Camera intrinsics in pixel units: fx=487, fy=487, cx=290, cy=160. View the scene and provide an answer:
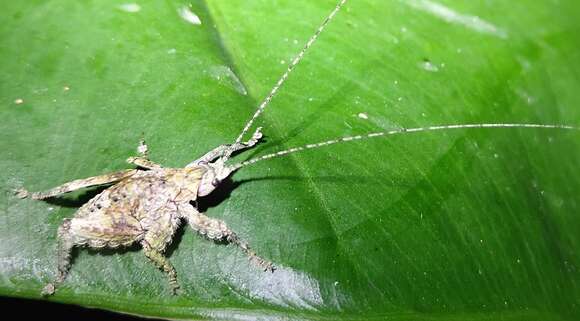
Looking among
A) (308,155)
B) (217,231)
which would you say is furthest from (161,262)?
(308,155)

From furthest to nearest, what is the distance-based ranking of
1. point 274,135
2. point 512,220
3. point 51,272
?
point 512,220, point 274,135, point 51,272

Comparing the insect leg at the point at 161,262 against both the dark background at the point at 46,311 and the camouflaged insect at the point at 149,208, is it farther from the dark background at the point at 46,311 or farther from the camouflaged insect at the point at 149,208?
the dark background at the point at 46,311

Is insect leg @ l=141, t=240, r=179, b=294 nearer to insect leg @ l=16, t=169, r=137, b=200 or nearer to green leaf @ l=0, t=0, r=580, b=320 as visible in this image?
green leaf @ l=0, t=0, r=580, b=320

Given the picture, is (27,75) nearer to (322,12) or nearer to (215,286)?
(215,286)

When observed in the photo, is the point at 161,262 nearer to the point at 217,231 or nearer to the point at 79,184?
the point at 217,231

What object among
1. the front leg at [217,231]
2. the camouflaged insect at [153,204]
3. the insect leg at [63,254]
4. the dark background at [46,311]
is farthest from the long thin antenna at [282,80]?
the dark background at [46,311]

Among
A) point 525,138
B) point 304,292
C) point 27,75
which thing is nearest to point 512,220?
point 525,138

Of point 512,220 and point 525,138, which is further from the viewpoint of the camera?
point 525,138
